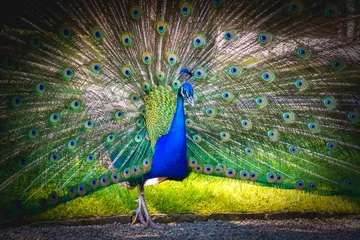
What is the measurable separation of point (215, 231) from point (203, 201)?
1.69ft

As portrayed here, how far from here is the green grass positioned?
3992 millimetres

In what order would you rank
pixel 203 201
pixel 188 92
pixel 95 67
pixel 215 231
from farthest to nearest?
pixel 203 201 → pixel 215 231 → pixel 95 67 → pixel 188 92

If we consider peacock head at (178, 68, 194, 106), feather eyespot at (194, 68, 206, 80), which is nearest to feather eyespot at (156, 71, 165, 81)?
peacock head at (178, 68, 194, 106)

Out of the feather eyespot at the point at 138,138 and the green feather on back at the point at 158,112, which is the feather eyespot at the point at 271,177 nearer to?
the green feather on back at the point at 158,112

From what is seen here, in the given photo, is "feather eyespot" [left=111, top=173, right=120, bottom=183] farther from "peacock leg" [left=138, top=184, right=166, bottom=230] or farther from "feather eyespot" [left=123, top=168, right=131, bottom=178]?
"peacock leg" [left=138, top=184, right=166, bottom=230]

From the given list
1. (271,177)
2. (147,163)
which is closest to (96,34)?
(147,163)

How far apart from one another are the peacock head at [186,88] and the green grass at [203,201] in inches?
47.6

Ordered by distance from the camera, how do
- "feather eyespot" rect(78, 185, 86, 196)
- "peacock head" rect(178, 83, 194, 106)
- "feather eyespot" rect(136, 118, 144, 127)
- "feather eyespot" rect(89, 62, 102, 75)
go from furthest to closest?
"feather eyespot" rect(136, 118, 144, 127), "feather eyespot" rect(89, 62, 102, 75), "feather eyespot" rect(78, 185, 86, 196), "peacock head" rect(178, 83, 194, 106)

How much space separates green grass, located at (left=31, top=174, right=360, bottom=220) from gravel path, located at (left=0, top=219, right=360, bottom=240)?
171mm

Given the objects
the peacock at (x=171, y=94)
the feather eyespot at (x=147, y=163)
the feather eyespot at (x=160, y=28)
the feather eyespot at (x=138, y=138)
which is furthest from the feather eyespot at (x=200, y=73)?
the feather eyespot at (x=147, y=163)

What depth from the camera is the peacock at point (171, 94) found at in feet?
10.4

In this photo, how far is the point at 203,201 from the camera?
415 centimetres

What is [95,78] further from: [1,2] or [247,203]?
[247,203]

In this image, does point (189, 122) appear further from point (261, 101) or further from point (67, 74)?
point (67, 74)
